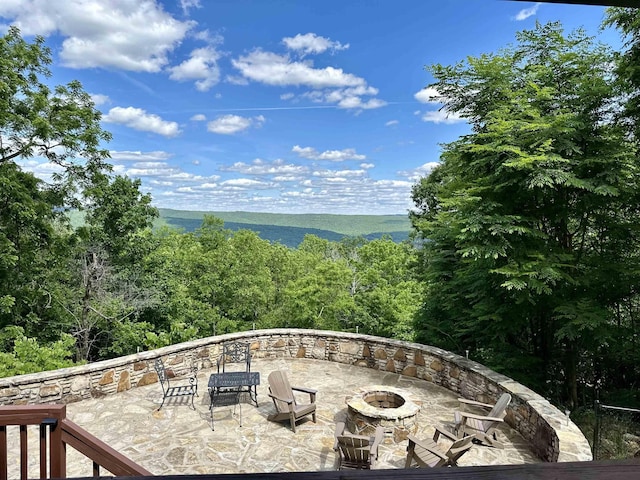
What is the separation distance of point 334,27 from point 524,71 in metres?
7.55

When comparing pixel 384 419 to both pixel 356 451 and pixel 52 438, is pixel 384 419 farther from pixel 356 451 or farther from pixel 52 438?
pixel 52 438

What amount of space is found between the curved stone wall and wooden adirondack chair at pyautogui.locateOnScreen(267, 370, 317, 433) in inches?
102

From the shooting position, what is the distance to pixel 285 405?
602 centimetres

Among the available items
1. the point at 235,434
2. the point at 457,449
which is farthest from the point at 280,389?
the point at 457,449

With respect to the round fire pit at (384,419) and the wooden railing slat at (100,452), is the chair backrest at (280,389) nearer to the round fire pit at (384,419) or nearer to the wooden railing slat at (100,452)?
the round fire pit at (384,419)

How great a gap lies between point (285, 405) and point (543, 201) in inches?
260

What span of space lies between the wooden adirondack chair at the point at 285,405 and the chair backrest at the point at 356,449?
55.2 inches

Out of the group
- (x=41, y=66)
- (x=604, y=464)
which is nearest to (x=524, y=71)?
(x=604, y=464)

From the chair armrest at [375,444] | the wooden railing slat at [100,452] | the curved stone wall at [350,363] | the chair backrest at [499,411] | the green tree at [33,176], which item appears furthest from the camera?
the green tree at [33,176]

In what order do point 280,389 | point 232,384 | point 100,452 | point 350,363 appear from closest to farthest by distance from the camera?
point 100,452, point 280,389, point 232,384, point 350,363

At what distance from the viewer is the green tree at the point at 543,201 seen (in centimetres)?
722

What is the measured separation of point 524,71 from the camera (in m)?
8.77

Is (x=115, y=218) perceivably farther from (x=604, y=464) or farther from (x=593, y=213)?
(x=604, y=464)

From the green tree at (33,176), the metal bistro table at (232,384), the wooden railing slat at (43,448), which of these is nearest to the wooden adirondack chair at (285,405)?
the metal bistro table at (232,384)
